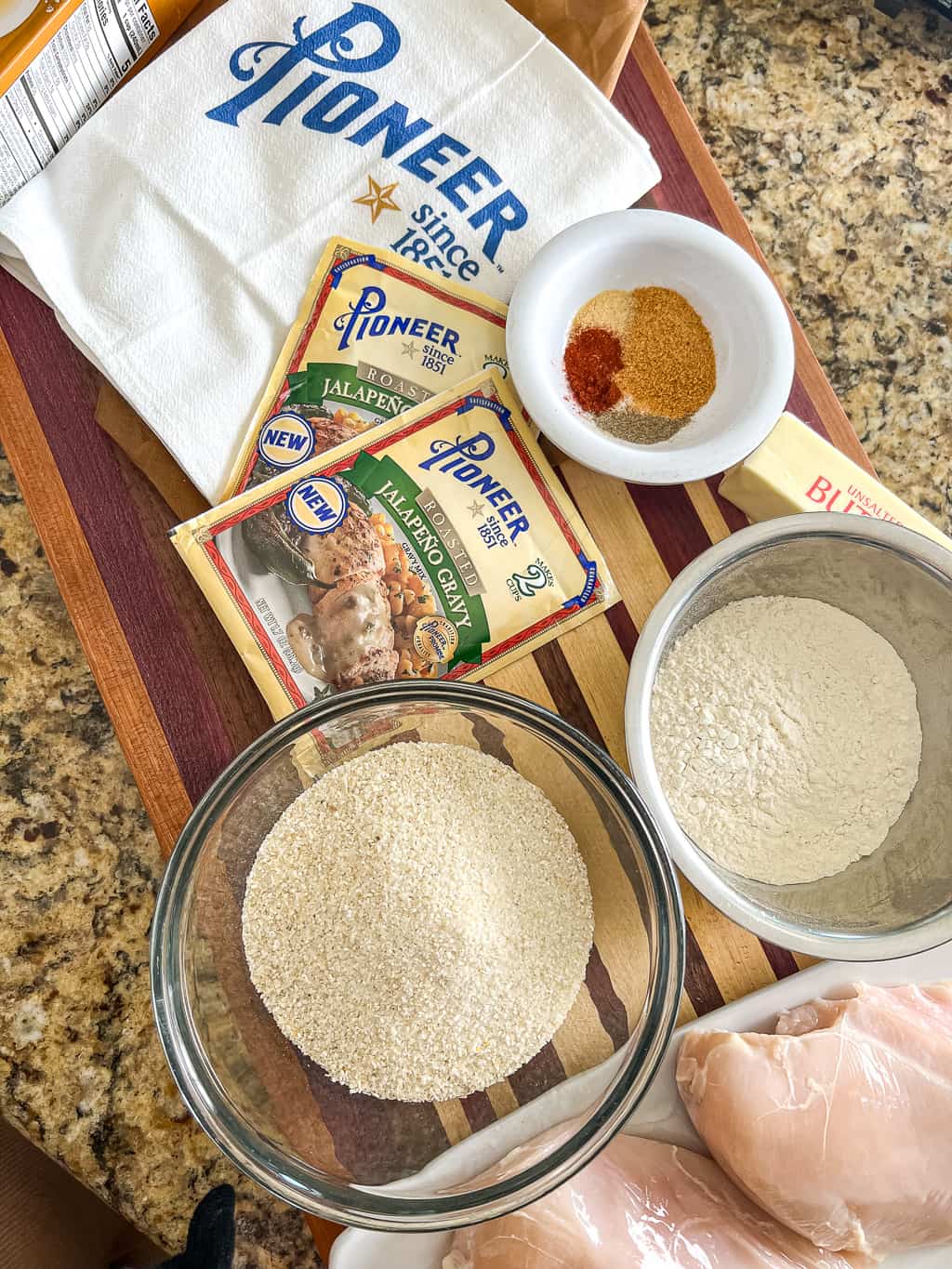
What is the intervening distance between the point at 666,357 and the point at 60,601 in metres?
0.60

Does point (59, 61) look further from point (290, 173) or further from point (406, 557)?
point (406, 557)

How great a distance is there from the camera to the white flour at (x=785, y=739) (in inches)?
31.6

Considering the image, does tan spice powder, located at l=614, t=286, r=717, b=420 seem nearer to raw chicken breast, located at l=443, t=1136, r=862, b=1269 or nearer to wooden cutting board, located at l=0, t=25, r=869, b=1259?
wooden cutting board, located at l=0, t=25, r=869, b=1259

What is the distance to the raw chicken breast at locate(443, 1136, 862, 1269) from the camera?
2.60 ft

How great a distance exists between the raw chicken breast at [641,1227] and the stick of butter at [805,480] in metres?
0.55

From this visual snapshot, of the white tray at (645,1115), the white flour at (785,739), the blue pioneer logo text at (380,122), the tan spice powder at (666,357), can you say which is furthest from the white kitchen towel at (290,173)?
the white tray at (645,1115)

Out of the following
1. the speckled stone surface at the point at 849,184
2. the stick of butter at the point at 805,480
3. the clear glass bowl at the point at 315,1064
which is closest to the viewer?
the clear glass bowl at the point at 315,1064

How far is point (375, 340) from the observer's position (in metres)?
0.88

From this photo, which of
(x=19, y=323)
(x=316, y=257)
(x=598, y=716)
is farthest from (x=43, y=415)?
(x=598, y=716)

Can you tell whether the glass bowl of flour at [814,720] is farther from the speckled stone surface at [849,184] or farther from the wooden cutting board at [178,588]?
the speckled stone surface at [849,184]

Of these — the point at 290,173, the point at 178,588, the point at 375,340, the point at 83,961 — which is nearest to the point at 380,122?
the point at 290,173

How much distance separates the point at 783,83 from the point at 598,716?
0.65 metres

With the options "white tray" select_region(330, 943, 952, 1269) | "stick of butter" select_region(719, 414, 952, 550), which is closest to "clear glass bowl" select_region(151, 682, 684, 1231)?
"white tray" select_region(330, 943, 952, 1269)

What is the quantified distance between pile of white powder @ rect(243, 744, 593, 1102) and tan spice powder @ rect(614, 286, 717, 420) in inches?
13.3
